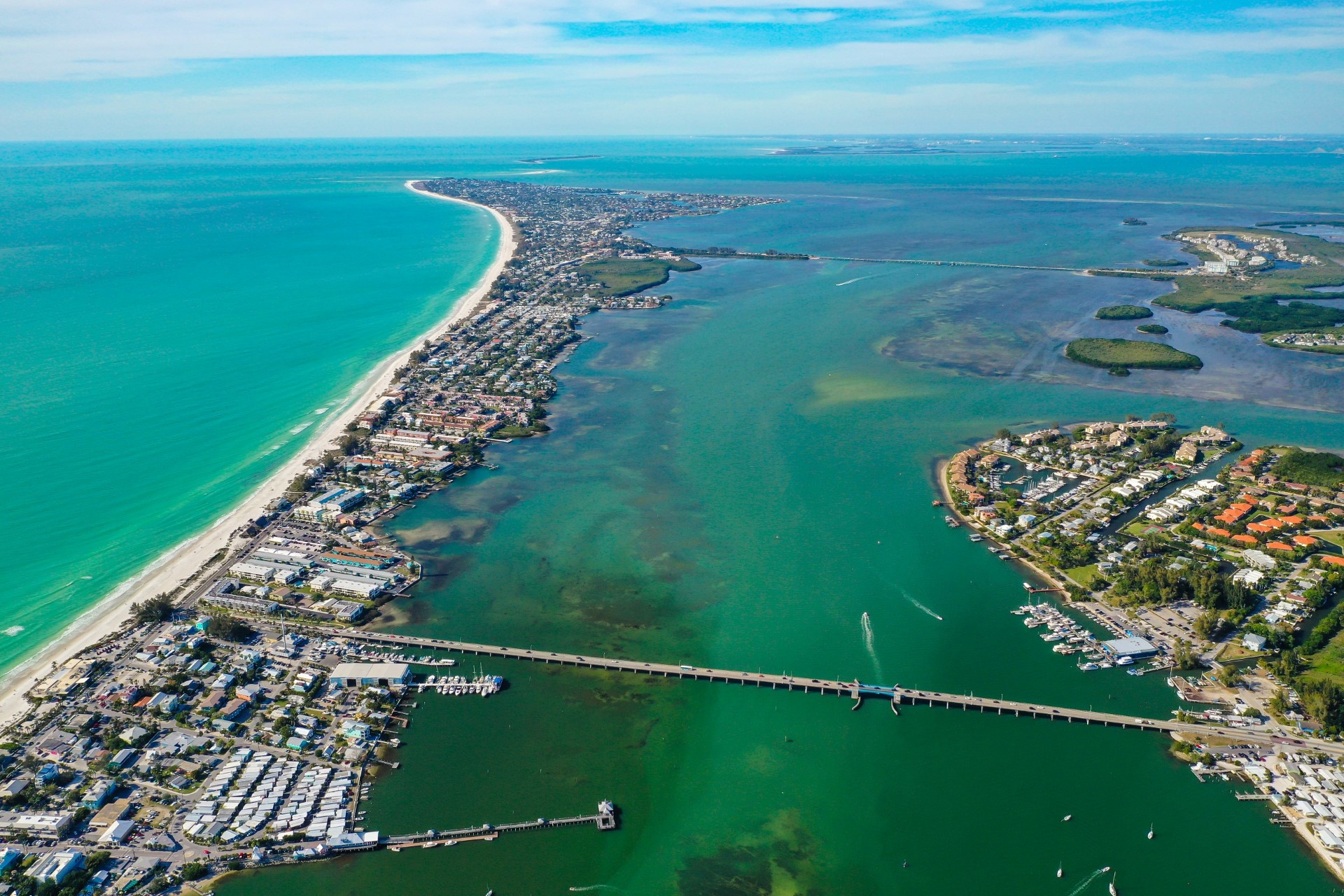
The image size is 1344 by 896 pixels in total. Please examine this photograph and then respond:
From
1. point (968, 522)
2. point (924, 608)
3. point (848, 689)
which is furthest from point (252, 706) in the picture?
point (968, 522)

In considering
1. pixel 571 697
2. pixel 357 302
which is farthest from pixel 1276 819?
pixel 357 302

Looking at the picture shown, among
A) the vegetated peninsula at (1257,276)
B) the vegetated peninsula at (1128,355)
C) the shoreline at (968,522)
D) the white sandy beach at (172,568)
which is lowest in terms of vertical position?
the white sandy beach at (172,568)

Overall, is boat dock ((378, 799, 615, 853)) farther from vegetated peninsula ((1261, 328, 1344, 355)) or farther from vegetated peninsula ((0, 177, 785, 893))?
vegetated peninsula ((1261, 328, 1344, 355))

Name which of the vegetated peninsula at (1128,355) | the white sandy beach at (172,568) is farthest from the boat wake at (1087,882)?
the vegetated peninsula at (1128,355)

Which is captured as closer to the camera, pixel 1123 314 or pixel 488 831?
pixel 488 831

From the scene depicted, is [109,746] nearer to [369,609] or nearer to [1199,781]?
[369,609]

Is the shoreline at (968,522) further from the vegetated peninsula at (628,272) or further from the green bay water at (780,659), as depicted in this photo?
the vegetated peninsula at (628,272)

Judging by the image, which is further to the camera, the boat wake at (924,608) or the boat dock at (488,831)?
the boat wake at (924,608)

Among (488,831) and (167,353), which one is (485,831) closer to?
(488,831)
